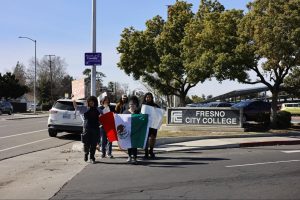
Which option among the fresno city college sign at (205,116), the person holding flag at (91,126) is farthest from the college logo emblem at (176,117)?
the person holding flag at (91,126)

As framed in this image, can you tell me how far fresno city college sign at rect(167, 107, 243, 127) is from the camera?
899 inches

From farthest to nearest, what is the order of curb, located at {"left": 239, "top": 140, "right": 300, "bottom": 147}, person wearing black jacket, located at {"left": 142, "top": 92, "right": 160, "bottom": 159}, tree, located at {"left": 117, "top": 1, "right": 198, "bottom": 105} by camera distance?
1. tree, located at {"left": 117, "top": 1, "right": 198, "bottom": 105}
2. curb, located at {"left": 239, "top": 140, "right": 300, "bottom": 147}
3. person wearing black jacket, located at {"left": 142, "top": 92, "right": 160, "bottom": 159}

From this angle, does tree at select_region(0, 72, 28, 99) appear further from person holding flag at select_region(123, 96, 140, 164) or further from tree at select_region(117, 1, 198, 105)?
person holding flag at select_region(123, 96, 140, 164)

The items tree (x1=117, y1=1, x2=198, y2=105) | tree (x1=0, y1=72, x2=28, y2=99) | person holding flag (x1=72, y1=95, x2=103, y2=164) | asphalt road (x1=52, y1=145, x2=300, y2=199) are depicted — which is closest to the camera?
asphalt road (x1=52, y1=145, x2=300, y2=199)

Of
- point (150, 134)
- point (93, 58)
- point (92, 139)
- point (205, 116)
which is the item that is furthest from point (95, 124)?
point (205, 116)

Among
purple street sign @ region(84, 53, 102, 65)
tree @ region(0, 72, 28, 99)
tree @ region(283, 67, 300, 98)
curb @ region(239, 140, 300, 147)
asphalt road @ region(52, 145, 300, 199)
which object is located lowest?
asphalt road @ region(52, 145, 300, 199)

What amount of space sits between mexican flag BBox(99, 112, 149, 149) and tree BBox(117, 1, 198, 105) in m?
24.4

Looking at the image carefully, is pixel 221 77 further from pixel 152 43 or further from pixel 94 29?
pixel 152 43

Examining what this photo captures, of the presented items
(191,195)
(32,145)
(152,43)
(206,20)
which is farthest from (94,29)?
(152,43)

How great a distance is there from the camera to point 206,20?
82.3 feet

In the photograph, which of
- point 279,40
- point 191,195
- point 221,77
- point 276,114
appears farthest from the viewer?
point 276,114

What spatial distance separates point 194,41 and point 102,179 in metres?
17.4

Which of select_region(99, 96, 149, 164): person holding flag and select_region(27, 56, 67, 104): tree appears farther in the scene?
select_region(27, 56, 67, 104): tree

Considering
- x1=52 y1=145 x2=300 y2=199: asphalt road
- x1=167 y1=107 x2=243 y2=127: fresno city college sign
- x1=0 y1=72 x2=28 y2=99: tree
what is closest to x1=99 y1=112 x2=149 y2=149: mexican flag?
x1=52 y1=145 x2=300 y2=199: asphalt road
